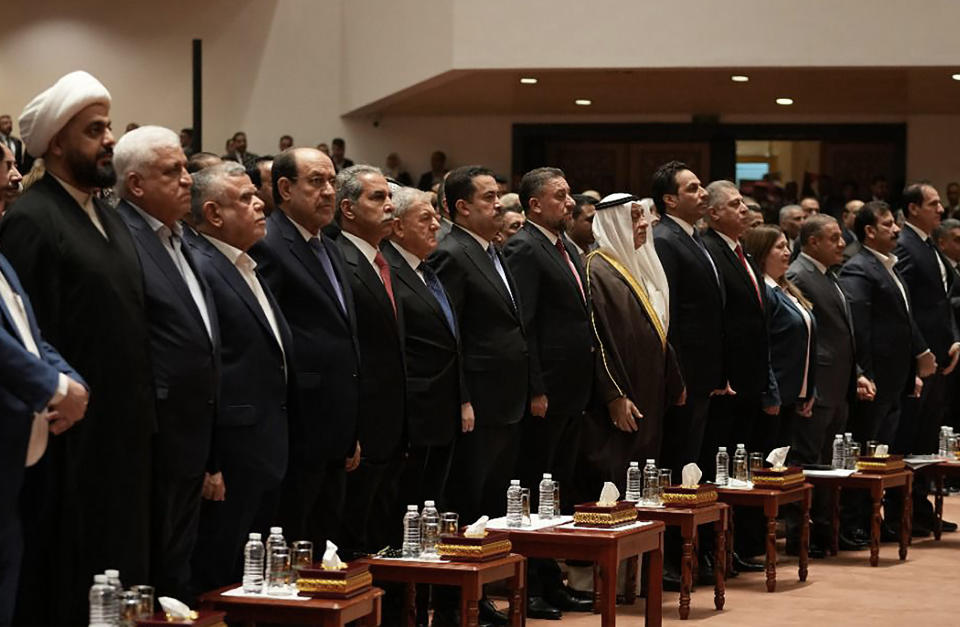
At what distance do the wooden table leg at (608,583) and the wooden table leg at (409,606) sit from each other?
2.49ft

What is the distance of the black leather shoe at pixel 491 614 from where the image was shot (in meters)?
6.67

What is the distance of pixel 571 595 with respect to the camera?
7.38 m

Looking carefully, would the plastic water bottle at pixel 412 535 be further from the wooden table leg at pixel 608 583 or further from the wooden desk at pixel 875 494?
the wooden desk at pixel 875 494

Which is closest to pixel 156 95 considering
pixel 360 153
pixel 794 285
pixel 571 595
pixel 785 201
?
pixel 360 153

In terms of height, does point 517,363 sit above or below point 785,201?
below

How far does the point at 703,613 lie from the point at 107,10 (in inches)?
604

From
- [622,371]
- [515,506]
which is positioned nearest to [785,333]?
[622,371]

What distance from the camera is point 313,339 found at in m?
5.80

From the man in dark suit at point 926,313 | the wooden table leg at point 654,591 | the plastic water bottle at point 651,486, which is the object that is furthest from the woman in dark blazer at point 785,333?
the wooden table leg at point 654,591

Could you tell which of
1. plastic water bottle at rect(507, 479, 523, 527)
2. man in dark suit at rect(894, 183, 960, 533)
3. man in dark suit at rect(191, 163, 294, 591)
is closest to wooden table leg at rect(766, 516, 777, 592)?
plastic water bottle at rect(507, 479, 523, 527)

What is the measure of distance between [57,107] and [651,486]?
10.9ft

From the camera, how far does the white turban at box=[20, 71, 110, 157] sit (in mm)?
4641

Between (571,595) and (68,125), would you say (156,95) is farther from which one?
(68,125)

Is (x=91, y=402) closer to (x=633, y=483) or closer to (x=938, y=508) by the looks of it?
(x=633, y=483)
